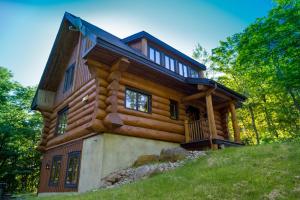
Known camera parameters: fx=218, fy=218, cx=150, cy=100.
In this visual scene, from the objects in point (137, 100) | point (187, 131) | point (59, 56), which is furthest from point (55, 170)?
point (187, 131)

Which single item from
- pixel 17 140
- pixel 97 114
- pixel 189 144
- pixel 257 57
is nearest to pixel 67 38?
pixel 97 114

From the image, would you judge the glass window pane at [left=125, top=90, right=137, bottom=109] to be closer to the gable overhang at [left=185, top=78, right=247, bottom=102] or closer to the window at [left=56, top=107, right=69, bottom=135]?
the gable overhang at [left=185, top=78, right=247, bottom=102]

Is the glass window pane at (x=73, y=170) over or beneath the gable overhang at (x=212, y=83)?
beneath

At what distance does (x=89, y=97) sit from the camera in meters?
10.2

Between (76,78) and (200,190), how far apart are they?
9.71m

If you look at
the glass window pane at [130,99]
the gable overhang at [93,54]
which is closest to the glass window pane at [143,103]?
the glass window pane at [130,99]

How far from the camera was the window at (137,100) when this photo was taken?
33.3 ft

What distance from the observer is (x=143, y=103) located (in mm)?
10656

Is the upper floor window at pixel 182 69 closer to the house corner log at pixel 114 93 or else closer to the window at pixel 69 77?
the window at pixel 69 77

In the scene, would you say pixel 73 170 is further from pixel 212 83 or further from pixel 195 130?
pixel 212 83

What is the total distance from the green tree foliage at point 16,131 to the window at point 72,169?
14.1 m

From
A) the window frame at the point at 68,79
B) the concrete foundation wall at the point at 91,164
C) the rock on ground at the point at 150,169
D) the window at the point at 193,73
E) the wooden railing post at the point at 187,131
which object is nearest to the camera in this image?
the rock on ground at the point at 150,169

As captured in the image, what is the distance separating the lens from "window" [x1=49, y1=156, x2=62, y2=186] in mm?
11695

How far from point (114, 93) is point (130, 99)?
1.39 meters
